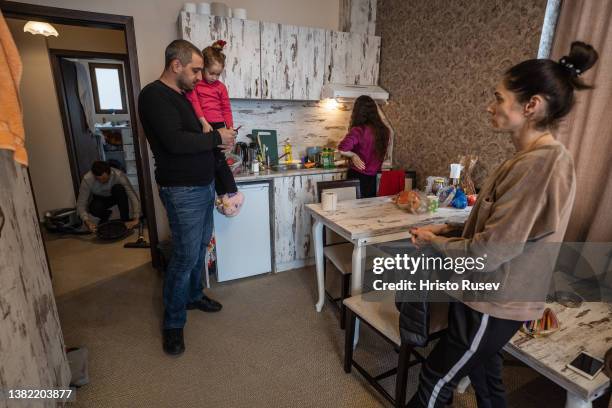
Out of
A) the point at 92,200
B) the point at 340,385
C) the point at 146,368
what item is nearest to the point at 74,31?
the point at 92,200

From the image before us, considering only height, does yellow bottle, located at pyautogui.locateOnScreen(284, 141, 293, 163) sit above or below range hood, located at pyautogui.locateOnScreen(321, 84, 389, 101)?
below

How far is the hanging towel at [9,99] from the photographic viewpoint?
0.94m

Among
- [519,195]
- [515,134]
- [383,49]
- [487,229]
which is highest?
[383,49]

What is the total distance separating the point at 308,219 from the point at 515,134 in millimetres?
2193

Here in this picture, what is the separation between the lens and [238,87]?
9.36 ft

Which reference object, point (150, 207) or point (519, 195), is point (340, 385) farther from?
point (150, 207)

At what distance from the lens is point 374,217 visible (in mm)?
2078

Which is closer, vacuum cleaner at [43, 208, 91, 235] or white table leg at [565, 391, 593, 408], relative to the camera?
white table leg at [565, 391, 593, 408]

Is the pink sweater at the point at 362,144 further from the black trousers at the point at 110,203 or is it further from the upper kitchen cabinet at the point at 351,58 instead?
the black trousers at the point at 110,203

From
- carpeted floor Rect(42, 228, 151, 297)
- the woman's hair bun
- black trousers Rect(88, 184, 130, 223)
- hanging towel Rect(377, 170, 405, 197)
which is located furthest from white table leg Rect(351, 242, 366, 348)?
black trousers Rect(88, 184, 130, 223)

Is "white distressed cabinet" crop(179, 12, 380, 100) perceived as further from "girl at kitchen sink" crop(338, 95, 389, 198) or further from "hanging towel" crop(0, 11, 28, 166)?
"hanging towel" crop(0, 11, 28, 166)

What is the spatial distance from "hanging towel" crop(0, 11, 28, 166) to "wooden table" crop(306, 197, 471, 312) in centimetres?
145

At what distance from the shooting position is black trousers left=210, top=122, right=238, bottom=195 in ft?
7.27

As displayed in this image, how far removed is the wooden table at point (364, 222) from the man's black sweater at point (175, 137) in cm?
79
